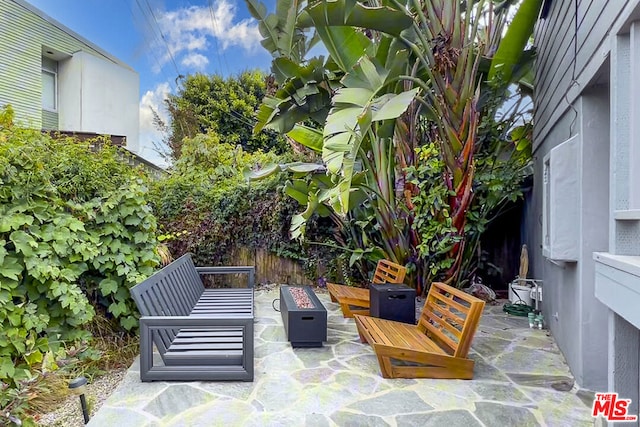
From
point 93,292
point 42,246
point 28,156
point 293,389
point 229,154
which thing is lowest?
point 293,389

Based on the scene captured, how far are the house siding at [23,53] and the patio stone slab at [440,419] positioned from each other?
41.4 ft

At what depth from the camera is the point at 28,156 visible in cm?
368

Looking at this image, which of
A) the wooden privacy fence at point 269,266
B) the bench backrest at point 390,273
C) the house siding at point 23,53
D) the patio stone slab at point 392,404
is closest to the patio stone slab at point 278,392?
the patio stone slab at point 392,404

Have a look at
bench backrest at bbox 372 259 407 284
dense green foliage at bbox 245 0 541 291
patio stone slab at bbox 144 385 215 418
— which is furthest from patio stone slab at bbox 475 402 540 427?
dense green foliage at bbox 245 0 541 291

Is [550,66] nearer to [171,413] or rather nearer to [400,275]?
[400,275]

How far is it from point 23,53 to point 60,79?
1.89m

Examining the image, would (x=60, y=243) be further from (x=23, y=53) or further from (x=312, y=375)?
(x=23, y=53)

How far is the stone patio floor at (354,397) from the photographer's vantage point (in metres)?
2.74

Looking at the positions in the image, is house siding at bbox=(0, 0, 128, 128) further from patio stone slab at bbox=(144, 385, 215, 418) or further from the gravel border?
patio stone slab at bbox=(144, 385, 215, 418)

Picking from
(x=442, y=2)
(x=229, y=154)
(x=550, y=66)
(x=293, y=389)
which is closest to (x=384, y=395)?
(x=293, y=389)

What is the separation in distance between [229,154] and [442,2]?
5.86 metres

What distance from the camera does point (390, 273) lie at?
5.27 meters

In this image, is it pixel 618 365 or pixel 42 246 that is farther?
pixel 42 246

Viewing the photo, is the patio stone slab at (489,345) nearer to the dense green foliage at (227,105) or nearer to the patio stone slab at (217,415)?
the patio stone slab at (217,415)
